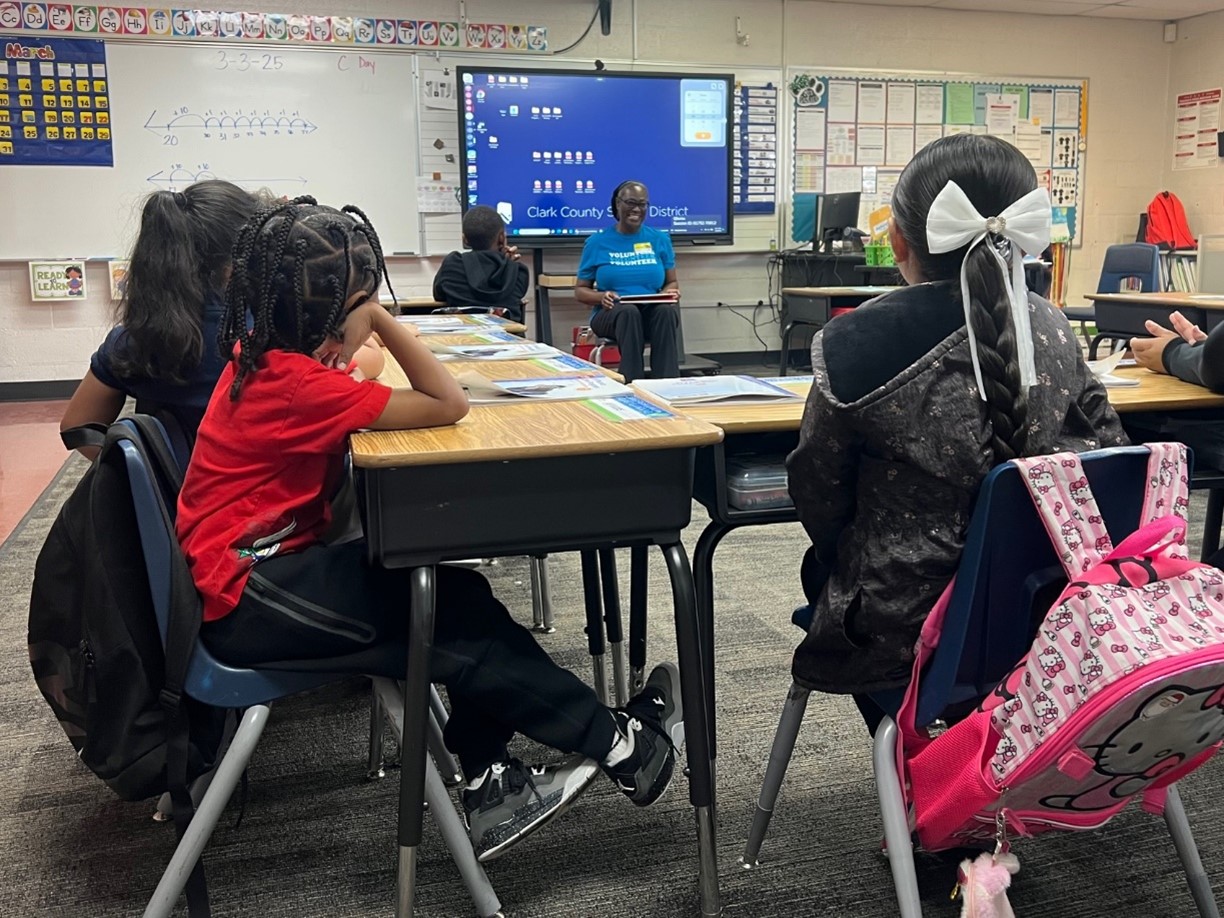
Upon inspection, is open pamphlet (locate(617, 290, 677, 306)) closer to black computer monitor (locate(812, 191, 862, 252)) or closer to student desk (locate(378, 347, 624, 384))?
black computer monitor (locate(812, 191, 862, 252))

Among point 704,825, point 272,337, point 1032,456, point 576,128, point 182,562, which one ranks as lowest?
point 704,825

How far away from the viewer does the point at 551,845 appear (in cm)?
158

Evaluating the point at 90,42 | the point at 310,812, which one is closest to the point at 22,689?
the point at 310,812

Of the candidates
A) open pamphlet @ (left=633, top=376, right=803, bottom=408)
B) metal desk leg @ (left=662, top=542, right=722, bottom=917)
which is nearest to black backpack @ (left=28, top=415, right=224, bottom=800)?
metal desk leg @ (left=662, top=542, right=722, bottom=917)

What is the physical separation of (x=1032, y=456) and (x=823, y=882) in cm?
70

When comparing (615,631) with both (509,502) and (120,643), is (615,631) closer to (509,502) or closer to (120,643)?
(509,502)

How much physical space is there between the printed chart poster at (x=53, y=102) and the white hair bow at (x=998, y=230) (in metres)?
5.62

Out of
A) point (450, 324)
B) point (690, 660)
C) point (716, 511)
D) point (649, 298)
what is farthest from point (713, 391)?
point (649, 298)

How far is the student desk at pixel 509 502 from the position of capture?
1190 mm

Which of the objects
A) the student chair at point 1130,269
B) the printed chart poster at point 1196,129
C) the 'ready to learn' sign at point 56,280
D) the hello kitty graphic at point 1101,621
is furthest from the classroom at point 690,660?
the printed chart poster at point 1196,129

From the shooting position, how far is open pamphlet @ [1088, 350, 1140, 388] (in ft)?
5.63

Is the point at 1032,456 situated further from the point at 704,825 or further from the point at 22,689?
the point at 22,689

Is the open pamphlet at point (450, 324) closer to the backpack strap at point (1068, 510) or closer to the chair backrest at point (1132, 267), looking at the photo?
the backpack strap at point (1068, 510)

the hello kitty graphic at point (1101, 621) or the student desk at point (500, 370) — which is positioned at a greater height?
the student desk at point (500, 370)
